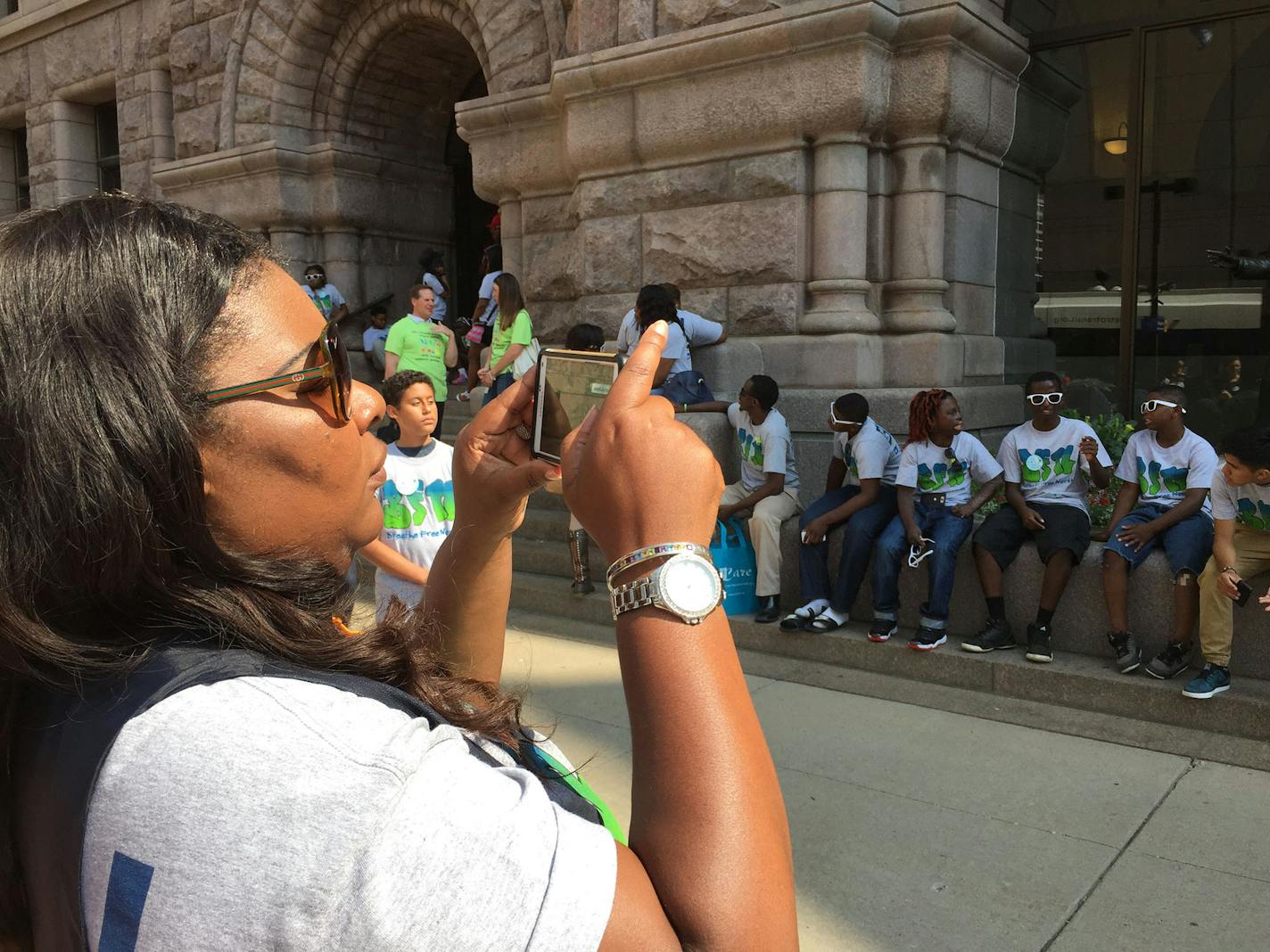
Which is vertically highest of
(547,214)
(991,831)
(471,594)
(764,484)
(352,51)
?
(352,51)

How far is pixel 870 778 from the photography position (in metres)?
4.39

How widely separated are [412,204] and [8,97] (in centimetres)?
865

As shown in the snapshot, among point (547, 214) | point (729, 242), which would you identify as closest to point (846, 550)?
point (729, 242)

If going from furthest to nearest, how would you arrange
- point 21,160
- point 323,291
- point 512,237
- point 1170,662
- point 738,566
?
point 21,160
point 323,291
point 512,237
point 738,566
point 1170,662

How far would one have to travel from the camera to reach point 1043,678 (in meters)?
5.07

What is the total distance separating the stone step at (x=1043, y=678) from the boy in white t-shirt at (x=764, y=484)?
0.95ft

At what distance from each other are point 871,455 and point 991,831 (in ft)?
8.51

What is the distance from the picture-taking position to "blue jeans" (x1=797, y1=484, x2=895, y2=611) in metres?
5.83

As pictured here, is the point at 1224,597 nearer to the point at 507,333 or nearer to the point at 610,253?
the point at 610,253

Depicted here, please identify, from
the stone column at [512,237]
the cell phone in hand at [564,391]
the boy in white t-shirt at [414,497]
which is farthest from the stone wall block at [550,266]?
the cell phone in hand at [564,391]

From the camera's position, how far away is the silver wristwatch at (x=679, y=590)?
108cm

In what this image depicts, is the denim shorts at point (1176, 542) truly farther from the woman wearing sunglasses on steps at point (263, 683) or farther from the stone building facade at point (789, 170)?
the woman wearing sunglasses on steps at point (263, 683)

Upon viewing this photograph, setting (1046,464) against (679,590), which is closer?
(679,590)

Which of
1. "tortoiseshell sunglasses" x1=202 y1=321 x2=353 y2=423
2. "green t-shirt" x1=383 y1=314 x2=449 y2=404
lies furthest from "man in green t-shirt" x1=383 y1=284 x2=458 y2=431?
"tortoiseshell sunglasses" x1=202 y1=321 x2=353 y2=423
